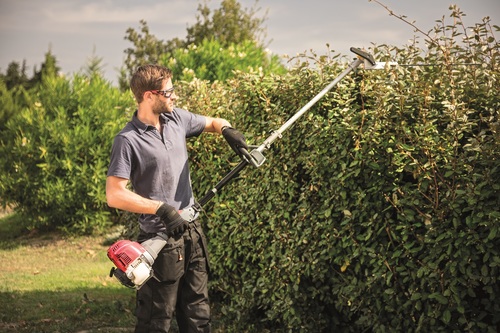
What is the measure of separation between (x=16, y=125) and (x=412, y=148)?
28.6ft

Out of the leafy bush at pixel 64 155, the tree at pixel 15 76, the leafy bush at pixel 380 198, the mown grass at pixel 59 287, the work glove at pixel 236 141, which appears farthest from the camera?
the tree at pixel 15 76

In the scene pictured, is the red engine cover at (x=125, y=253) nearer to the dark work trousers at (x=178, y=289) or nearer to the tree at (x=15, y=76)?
the dark work trousers at (x=178, y=289)

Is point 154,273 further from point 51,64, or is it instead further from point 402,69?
point 51,64

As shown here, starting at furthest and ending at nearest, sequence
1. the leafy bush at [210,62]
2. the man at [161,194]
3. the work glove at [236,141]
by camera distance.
Answer: the leafy bush at [210,62] < the work glove at [236,141] < the man at [161,194]

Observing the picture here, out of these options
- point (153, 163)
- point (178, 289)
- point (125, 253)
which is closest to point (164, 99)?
point (153, 163)

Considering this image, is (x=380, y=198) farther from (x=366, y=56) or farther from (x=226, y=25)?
(x=226, y=25)

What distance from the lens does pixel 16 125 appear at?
1124 cm

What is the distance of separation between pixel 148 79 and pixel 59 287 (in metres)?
4.34

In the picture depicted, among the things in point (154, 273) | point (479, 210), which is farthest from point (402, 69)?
point (154, 273)

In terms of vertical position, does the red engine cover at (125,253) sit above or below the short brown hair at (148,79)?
below

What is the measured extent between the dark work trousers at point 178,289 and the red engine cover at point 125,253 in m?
0.30

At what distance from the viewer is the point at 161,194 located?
439 centimetres

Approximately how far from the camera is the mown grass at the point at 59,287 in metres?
6.32

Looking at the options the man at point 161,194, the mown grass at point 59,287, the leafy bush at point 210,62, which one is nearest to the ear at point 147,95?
the man at point 161,194
